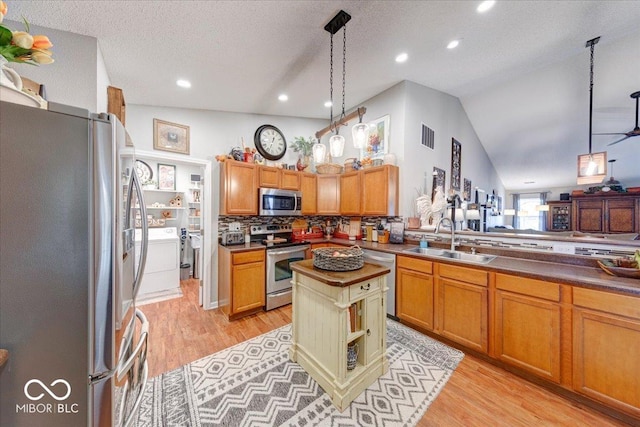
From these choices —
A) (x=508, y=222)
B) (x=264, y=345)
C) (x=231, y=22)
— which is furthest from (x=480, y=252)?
(x=508, y=222)

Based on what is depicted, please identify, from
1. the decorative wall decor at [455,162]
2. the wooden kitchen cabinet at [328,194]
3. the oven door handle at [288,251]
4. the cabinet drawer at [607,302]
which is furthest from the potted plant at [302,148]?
the cabinet drawer at [607,302]

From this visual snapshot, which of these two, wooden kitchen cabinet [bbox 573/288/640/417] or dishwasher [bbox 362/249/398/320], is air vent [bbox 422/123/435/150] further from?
wooden kitchen cabinet [bbox 573/288/640/417]

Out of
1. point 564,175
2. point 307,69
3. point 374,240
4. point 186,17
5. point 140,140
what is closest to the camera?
point 186,17

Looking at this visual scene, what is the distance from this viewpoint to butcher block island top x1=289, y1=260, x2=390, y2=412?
1.60 meters

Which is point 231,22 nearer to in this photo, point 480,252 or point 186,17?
point 186,17

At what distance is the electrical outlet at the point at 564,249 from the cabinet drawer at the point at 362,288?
188 cm

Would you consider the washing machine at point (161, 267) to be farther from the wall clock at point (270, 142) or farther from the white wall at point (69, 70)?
the white wall at point (69, 70)

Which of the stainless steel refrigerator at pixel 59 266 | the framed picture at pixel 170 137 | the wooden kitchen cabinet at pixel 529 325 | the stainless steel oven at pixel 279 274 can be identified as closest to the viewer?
the stainless steel refrigerator at pixel 59 266

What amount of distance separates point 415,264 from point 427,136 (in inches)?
87.8

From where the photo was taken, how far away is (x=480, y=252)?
105 inches

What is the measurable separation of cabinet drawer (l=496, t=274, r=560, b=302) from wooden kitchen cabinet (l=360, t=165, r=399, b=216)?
1.55 meters

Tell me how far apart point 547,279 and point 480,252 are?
91 centimetres

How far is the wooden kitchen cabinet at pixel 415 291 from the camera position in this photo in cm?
248

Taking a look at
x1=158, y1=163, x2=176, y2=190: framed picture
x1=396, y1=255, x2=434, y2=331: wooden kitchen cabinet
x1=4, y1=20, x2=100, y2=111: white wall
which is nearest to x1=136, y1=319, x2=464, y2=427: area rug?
x1=396, y1=255, x2=434, y2=331: wooden kitchen cabinet
